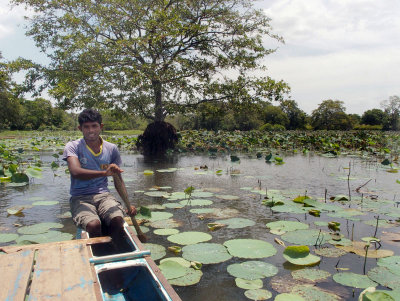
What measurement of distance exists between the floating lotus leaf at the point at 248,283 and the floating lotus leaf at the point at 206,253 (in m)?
0.37

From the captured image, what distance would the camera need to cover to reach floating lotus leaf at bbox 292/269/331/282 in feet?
8.63

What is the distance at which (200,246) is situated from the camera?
3246mm

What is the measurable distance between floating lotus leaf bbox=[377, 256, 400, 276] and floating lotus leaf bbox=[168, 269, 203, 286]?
1535 mm

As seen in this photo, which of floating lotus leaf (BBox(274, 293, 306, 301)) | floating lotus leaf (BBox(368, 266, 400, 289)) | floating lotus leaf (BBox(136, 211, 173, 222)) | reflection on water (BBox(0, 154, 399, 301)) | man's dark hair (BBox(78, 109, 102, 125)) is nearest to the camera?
floating lotus leaf (BBox(274, 293, 306, 301))

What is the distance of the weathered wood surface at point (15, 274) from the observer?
1779 mm

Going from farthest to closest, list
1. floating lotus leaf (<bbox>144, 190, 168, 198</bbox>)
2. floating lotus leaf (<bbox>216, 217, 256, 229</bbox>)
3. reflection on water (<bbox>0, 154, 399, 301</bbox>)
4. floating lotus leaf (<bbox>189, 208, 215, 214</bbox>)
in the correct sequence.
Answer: floating lotus leaf (<bbox>144, 190, 168, 198</bbox>), floating lotus leaf (<bbox>189, 208, 215, 214</bbox>), floating lotus leaf (<bbox>216, 217, 256, 229</bbox>), reflection on water (<bbox>0, 154, 399, 301</bbox>)

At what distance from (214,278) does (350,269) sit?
1.15m

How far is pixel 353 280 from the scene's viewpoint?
2557 mm

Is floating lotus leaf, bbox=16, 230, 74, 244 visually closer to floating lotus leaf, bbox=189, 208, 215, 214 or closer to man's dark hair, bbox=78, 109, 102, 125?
man's dark hair, bbox=78, 109, 102, 125

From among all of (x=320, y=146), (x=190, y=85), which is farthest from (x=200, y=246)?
(x=320, y=146)

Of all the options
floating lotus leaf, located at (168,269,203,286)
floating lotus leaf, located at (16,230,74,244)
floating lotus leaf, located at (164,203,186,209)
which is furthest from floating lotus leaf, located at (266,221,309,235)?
floating lotus leaf, located at (16,230,74,244)

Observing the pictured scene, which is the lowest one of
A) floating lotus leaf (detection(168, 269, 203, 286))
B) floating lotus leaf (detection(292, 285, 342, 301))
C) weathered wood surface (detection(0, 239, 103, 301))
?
floating lotus leaf (detection(168, 269, 203, 286))

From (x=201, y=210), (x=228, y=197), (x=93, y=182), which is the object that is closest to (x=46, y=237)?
(x=93, y=182)

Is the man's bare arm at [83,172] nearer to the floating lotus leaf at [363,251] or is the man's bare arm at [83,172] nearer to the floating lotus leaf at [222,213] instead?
Result: the floating lotus leaf at [222,213]
